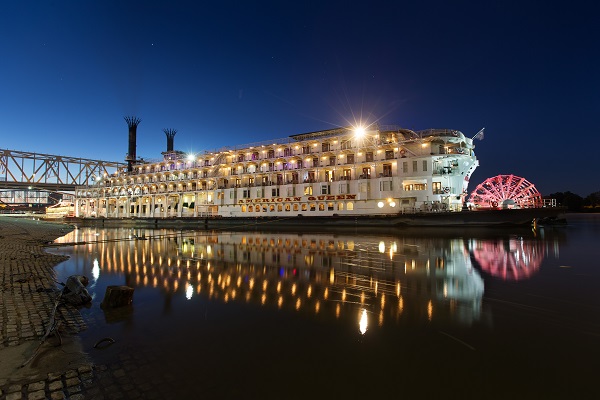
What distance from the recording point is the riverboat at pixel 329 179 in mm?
36875

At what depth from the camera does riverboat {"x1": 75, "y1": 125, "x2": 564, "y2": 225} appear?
121 ft

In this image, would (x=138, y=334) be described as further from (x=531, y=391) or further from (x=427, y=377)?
(x=531, y=391)

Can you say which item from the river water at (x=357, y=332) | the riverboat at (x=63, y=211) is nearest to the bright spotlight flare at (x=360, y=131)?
the river water at (x=357, y=332)

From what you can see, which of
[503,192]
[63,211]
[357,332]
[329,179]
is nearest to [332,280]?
[357,332]

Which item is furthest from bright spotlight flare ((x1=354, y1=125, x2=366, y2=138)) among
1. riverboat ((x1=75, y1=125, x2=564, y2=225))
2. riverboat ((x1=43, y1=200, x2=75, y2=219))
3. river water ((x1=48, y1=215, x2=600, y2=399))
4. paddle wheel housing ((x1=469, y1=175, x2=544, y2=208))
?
riverboat ((x1=43, y1=200, x2=75, y2=219))

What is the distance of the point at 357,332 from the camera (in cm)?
607

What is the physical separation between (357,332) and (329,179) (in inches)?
1565

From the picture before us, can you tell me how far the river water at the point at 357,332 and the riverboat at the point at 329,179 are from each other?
1011 inches

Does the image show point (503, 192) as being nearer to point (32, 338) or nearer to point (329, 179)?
point (329, 179)

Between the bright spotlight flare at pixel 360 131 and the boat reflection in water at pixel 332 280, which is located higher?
the bright spotlight flare at pixel 360 131

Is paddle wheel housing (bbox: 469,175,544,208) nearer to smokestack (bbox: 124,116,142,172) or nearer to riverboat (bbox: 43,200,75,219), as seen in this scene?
smokestack (bbox: 124,116,142,172)

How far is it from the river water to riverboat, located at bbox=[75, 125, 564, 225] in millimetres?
25676

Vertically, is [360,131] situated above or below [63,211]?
above

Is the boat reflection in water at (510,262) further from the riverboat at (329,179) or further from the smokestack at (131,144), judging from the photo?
the smokestack at (131,144)
